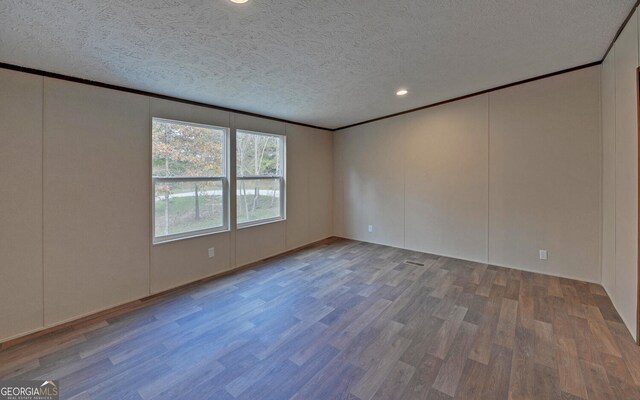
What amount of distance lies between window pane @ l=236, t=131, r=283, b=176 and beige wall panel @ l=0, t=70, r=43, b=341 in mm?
2179

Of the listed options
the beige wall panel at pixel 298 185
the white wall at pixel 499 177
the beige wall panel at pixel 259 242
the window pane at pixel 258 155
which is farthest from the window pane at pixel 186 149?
the white wall at pixel 499 177

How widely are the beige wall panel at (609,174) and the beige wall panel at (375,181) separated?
2471 millimetres

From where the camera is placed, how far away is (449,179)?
4172 millimetres

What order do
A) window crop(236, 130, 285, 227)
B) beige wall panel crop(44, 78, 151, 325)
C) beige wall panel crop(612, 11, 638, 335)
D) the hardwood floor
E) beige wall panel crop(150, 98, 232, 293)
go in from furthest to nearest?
window crop(236, 130, 285, 227)
beige wall panel crop(150, 98, 232, 293)
beige wall panel crop(44, 78, 151, 325)
beige wall panel crop(612, 11, 638, 335)
the hardwood floor

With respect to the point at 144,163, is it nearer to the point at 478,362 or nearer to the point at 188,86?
the point at 188,86

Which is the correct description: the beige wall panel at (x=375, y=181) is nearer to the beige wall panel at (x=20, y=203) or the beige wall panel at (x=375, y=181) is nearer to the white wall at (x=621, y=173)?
the white wall at (x=621, y=173)

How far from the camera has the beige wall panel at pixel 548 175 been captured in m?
3.04

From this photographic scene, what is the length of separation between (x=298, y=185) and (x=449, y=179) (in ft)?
8.82

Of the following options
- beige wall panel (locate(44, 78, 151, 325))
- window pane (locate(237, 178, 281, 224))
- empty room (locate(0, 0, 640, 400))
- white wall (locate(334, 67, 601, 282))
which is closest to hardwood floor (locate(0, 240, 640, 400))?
empty room (locate(0, 0, 640, 400))

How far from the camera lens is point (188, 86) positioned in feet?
9.73

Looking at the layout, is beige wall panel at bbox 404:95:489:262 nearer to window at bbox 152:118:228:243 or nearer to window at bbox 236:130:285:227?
window at bbox 236:130:285:227

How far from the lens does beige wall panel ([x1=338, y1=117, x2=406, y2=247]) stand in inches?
191

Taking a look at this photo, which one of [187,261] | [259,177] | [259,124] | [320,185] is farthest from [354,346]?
[320,185]

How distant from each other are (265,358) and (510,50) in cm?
349
